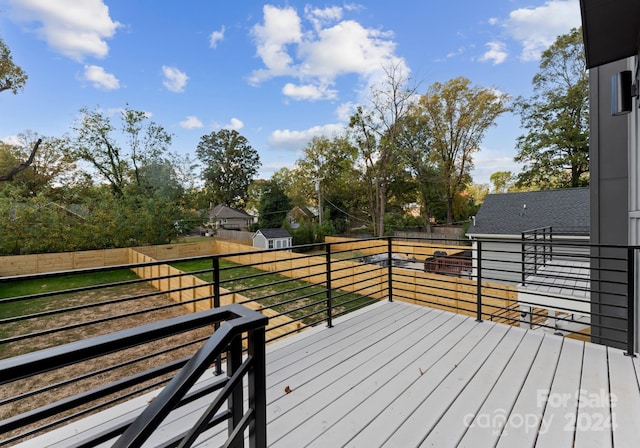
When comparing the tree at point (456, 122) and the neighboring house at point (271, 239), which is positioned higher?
the tree at point (456, 122)

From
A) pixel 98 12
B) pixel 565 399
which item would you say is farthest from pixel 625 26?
pixel 98 12

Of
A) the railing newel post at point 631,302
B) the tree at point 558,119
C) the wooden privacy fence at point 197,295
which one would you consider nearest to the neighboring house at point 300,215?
→ the wooden privacy fence at point 197,295

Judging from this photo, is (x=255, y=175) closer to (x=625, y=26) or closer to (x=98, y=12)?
(x=98, y=12)

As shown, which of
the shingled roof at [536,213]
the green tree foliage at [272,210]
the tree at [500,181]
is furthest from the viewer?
the green tree foliage at [272,210]

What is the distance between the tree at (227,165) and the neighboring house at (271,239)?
12186mm

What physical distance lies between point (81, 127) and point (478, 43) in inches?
798

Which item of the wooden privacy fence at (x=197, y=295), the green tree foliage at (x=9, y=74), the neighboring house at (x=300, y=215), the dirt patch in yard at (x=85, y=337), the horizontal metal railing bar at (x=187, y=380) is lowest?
the dirt patch in yard at (x=85, y=337)

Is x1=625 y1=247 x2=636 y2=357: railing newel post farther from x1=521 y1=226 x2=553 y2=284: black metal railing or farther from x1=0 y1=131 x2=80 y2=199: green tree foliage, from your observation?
x1=0 y1=131 x2=80 y2=199: green tree foliage

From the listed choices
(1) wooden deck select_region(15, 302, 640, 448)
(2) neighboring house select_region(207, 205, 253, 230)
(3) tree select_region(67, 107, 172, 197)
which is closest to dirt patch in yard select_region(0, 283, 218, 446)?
(1) wooden deck select_region(15, 302, 640, 448)

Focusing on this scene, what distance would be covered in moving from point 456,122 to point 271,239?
13.4m

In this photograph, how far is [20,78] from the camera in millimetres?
10586

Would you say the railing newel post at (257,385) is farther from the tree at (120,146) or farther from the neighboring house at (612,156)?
the tree at (120,146)

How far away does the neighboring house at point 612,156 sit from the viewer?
240cm

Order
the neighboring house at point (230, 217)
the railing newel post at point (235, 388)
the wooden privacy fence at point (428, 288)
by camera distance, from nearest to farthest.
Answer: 1. the railing newel post at point (235, 388)
2. the wooden privacy fence at point (428, 288)
3. the neighboring house at point (230, 217)
